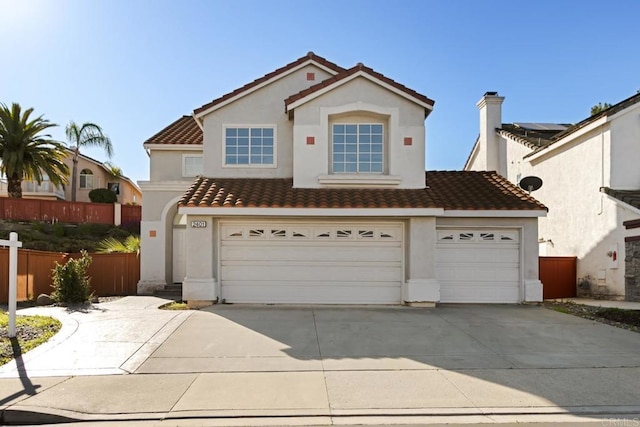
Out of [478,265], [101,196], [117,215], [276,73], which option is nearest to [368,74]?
[276,73]

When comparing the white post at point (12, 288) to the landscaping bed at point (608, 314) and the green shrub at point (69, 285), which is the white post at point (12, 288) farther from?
the landscaping bed at point (608, 314)

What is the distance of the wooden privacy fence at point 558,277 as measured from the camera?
51.8ft

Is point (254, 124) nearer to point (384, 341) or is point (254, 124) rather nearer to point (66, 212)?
point (384, 341)

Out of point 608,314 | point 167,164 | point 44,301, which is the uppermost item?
point 167,164

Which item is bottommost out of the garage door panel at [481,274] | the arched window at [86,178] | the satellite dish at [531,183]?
the garage door panel at [481,274]

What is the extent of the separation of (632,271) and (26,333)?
50.4 feet

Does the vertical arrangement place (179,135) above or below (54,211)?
above

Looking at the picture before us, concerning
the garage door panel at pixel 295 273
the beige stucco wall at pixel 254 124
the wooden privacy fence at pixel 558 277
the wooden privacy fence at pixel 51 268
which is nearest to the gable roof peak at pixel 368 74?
the beige stucco wall at pixel 254 124

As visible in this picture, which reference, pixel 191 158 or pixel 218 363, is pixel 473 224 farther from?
pixel 191 158

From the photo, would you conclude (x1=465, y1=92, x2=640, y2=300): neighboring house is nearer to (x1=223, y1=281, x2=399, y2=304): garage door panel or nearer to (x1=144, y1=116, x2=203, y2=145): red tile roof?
(x1=223, y1=281, x2=399, y2=304): garage door panel

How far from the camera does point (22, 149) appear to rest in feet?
87.6

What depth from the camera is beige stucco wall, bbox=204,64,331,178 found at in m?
13.6

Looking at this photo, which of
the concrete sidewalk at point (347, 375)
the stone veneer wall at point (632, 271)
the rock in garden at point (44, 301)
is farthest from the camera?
the stone veneer wall at point (632, 271)

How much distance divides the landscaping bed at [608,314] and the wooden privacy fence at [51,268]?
13.4 m
